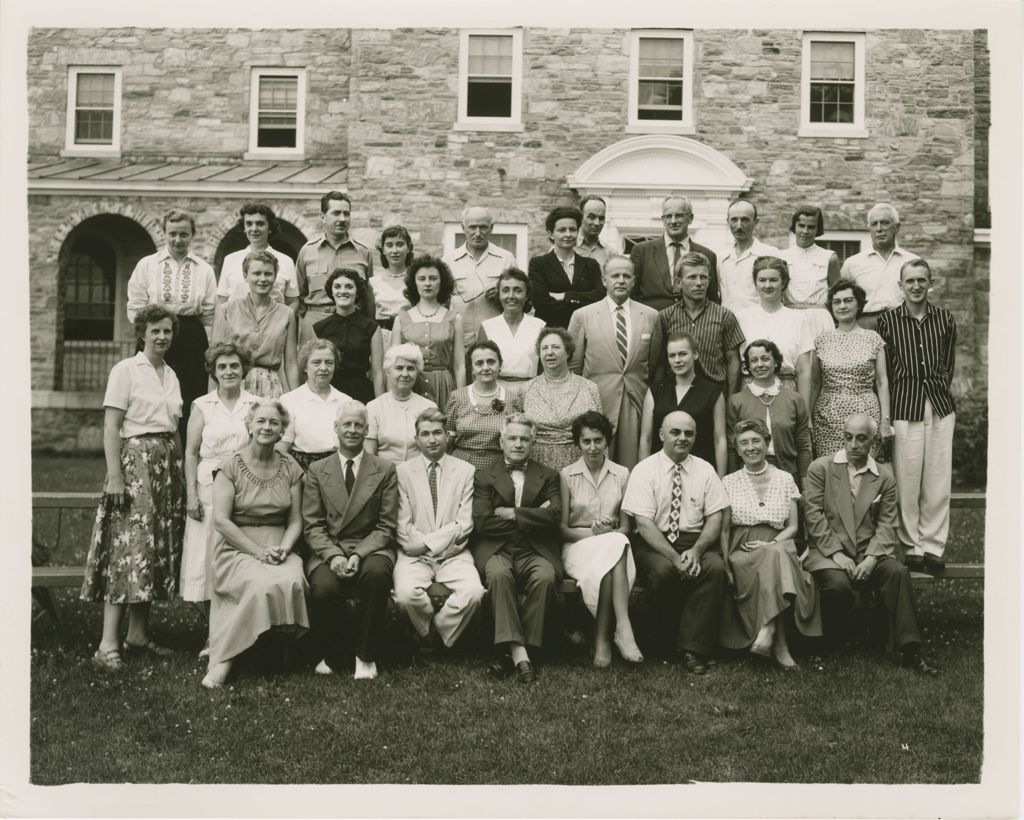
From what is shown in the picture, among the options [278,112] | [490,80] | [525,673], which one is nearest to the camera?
[525,673]

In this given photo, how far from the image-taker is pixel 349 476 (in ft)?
19.4

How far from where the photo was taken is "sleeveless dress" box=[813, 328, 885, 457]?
650cm

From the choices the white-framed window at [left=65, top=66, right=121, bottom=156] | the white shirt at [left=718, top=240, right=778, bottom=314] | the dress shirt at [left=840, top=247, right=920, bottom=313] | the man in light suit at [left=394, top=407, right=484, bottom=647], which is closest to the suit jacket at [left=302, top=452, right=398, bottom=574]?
the man in light suit at [left=394, top=407, right=484, bottom=647]

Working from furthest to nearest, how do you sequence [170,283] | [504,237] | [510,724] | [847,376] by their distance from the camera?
1. [504,237]
2. [170,283]
3. [847,376]
4. [510,724]

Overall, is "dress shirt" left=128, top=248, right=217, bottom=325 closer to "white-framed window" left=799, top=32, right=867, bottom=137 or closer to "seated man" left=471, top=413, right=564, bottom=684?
"seated man" left=471, top=413, right=564, bottom=684

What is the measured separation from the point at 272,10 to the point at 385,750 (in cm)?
376

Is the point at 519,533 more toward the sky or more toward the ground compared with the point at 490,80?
more toward the ground

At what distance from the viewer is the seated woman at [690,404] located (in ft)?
20.6

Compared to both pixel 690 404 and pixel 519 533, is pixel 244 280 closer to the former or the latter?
pixel 519 533

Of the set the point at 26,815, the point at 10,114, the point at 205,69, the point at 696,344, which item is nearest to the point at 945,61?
the point at 696,344

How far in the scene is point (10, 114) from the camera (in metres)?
5.48

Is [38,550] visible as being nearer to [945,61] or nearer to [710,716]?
[710,716]

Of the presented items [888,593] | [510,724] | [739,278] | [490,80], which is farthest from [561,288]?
[490,80]

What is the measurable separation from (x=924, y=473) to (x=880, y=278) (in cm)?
143
